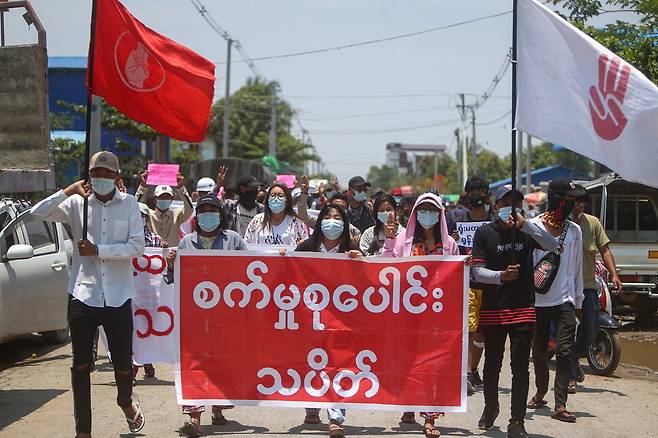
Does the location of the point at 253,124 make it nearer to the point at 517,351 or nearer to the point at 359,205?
the point at 359,205

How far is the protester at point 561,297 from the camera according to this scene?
8305 mm

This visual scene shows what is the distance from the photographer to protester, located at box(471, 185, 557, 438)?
24.3 feet

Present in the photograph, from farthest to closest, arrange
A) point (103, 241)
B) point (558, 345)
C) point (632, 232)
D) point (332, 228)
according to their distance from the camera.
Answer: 1. point (632, 232)
2. point (558, 345)
3. point (332, 228)
4. point (103, 241)

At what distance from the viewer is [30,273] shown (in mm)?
10625

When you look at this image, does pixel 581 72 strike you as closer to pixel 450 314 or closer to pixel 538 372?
pixel 450 314

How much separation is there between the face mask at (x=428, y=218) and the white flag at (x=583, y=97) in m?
1.08

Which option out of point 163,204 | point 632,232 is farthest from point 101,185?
point 632,232

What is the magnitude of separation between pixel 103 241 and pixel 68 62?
114ft

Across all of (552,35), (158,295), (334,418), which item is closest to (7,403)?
(158,295)

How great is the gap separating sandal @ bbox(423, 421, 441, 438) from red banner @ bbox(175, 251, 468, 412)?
0.53 ft

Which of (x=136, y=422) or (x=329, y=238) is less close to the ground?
(x=329, y=238)

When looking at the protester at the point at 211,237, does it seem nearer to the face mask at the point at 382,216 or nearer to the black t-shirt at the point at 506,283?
the black t-shirt at the point at 506,283

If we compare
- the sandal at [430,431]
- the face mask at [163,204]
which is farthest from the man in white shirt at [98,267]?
the face mask at [163,204]

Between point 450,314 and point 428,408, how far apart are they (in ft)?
2.34
